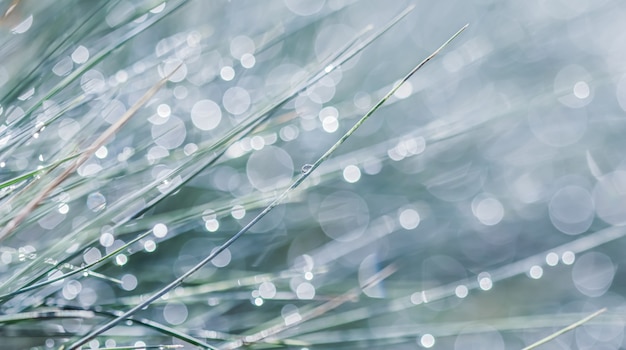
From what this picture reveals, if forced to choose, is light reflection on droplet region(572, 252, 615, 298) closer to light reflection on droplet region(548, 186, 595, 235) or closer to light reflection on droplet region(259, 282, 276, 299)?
light reflection on droplet region(548, 186, 595, 235)

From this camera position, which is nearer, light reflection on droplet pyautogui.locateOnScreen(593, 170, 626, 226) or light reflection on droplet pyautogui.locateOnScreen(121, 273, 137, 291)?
light reflection on droplet pyautogui.locateOnScreen(121, 273, 137, 291)

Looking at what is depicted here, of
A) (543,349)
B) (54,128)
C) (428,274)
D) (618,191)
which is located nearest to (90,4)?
(54,128)

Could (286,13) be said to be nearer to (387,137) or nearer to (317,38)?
(317,38)

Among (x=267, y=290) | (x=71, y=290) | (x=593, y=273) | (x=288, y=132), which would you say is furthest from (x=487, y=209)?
(x=71, y=290)

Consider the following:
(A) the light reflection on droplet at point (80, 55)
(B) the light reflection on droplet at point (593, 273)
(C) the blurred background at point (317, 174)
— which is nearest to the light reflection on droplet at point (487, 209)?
(C) the blurred background at point (317, 174)

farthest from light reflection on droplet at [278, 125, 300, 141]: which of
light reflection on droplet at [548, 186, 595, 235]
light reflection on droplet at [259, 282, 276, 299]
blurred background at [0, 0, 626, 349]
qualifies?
light reflection on droplet at [548, 186, 595, 235]

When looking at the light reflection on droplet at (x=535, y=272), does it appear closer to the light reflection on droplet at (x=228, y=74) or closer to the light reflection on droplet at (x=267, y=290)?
the light reflection on droplet at (x=267, y=290)

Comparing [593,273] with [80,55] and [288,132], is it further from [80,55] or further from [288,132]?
[80,55]

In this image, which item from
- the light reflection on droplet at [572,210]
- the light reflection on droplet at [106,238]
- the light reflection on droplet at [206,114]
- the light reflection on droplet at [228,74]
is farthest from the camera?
the light reflection on droplet at [572,210]
